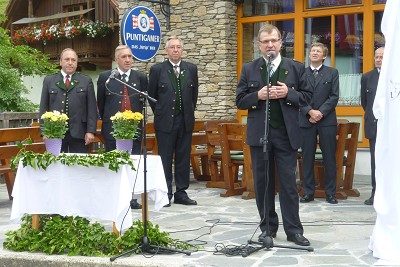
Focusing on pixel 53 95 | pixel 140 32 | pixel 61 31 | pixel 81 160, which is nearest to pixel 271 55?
pixel 81 160

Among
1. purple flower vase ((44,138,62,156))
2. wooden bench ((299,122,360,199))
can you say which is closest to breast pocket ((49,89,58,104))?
purple flower vase ((44,138,62,156))

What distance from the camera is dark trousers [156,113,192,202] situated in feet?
32.6

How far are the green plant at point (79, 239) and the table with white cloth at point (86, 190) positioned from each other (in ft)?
0.44

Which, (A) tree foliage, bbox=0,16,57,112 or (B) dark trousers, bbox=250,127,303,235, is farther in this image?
(A) tree foliage, bbox=0,16,57,112

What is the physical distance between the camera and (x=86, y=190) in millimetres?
7098

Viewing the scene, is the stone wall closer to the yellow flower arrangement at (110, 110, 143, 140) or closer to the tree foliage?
the tree foliage

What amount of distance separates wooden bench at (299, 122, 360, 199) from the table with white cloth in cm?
384

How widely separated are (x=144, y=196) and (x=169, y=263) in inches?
36.4

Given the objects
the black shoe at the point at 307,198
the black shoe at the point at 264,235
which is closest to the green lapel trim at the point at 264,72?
the black shoe at the point at 264,235

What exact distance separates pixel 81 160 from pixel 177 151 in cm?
311

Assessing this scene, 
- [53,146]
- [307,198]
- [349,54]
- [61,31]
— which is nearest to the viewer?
[53,146]

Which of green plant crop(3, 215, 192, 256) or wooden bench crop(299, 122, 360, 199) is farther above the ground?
wooden bench crop(299, 122, 360, 199)

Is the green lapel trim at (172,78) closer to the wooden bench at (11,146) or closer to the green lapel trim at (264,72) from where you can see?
the wooden bench at (11,146)

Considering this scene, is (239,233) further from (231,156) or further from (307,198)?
(231,156)
